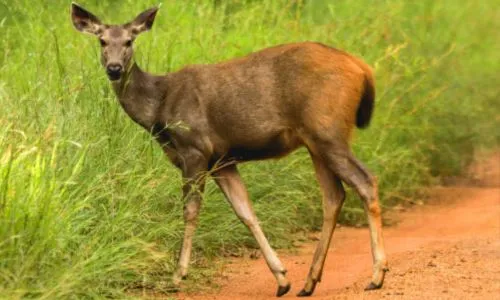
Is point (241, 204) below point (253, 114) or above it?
below

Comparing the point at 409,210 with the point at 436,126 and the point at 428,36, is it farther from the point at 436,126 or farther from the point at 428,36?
the point at 428,36

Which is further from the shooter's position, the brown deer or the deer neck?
the deer neck

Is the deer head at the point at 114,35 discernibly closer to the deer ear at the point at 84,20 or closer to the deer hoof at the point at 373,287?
the deer ear at the point at 84,20

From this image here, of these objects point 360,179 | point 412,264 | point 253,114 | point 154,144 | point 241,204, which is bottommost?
point 412,264

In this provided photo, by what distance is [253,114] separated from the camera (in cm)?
956

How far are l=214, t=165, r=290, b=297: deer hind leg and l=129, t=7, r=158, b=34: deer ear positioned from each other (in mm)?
1250

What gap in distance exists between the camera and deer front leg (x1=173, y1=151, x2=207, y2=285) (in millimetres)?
9508

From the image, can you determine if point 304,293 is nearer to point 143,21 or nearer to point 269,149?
point 269,149

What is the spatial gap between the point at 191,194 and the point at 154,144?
39.2 inches

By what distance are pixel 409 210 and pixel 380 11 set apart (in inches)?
86.5

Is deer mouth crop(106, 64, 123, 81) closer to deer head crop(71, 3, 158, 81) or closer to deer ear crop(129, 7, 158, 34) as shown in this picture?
deer head crop(71, 3, 158, 81)

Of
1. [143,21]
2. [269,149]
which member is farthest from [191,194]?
[143,21]

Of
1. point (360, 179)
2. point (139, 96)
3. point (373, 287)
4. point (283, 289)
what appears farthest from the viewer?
point (139, 96)

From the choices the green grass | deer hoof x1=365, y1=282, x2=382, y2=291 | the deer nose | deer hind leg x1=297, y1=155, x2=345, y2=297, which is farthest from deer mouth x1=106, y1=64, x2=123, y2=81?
deer hoof x1=365, y1=282, x2=382, y2=291
